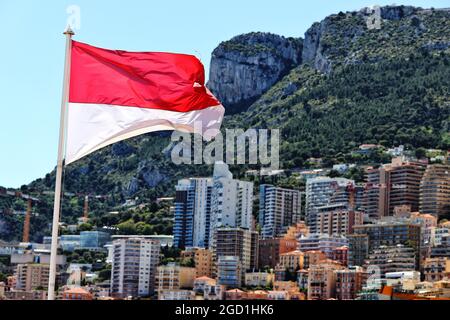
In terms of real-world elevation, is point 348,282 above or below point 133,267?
below

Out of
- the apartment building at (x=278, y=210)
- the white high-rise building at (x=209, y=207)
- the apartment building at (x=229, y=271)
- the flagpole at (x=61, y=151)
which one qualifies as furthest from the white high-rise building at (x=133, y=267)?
the flagpole at (x=61, y=151)

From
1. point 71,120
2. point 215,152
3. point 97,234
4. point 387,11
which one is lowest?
point 71,120

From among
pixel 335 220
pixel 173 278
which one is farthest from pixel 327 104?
pixel 173 278

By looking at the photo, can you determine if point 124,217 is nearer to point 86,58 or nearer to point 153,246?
point 153,246

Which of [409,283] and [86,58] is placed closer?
[86,58]

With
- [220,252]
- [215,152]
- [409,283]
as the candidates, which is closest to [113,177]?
[215,152]

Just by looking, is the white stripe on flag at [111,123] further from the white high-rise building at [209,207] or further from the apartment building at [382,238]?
the white high-rise building at [209,207]

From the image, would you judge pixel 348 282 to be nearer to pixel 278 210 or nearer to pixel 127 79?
pixel 278 210
